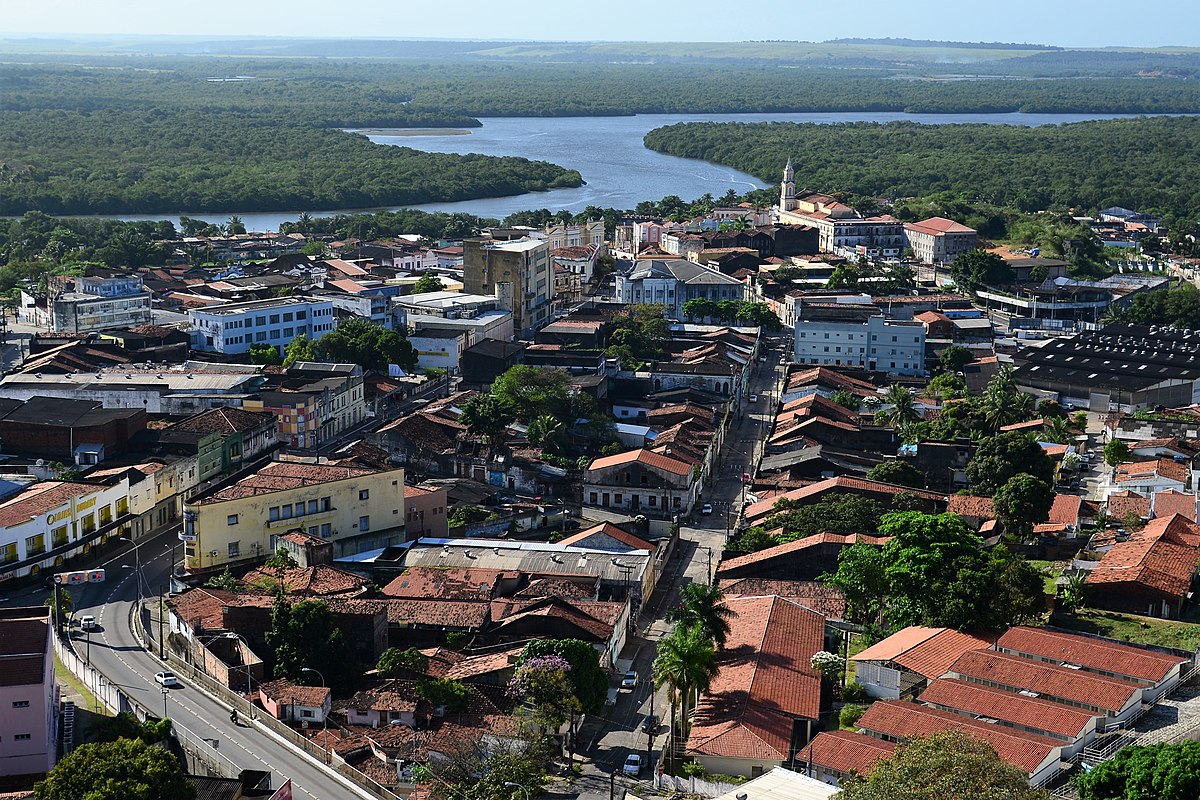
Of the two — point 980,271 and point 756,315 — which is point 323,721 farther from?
point 980,271

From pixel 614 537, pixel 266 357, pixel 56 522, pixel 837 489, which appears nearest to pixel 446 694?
pixel 614 537

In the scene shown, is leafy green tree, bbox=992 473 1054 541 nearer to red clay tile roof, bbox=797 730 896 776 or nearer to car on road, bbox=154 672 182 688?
red clay tile roof, bbox=797 730 896 776

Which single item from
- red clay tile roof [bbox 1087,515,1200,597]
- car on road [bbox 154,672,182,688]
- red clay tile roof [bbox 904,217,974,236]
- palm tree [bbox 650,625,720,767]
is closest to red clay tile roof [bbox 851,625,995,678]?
palm tree [bbox 650,625,720,767]

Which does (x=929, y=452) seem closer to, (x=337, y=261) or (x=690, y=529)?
(x=690, y=529)

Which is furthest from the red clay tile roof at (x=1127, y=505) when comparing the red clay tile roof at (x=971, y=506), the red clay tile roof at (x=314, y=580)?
the red clay tile roof at (x=314, y=580)

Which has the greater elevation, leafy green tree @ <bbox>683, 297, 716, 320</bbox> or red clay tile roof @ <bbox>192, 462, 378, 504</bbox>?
red clay tile roof @ <bbox>192, 462, 378, 504</bbox>

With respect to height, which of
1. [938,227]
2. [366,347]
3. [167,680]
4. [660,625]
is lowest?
[660,625]

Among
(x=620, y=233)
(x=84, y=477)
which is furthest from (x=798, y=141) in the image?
(x=84, y=477)
